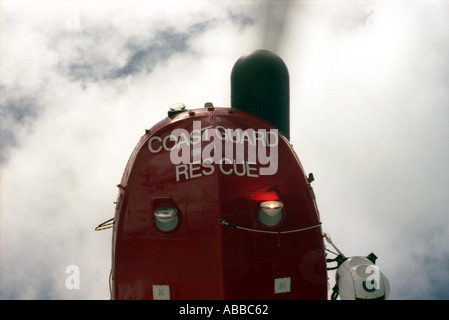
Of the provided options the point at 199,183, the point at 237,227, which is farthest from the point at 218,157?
the point at 237,227

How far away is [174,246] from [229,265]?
2.83ft

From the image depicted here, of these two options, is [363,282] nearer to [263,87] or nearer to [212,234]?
[212,234]

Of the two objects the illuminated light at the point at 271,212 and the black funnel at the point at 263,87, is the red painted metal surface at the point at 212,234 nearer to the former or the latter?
the illuminated light at the point at 271,212

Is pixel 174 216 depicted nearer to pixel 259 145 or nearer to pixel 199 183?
pixel 199 183

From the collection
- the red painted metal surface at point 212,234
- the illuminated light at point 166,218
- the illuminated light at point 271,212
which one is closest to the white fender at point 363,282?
the red painted metal surface at point 212,234

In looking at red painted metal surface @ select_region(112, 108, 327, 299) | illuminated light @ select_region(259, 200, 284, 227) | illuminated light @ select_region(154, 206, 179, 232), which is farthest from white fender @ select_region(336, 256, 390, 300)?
illuminated light @ select_region(154, 206, 179, 232)

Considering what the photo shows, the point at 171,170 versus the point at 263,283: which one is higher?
the point at 171,170

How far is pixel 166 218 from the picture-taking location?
638 centimetres

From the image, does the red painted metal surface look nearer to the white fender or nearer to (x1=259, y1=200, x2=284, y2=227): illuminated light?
(x1=259, y1=200, x2=284, y2=227): illuminated light

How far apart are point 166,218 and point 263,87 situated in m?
3.39

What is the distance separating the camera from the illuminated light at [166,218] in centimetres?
638

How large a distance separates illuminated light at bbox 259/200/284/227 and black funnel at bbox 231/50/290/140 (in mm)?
2387

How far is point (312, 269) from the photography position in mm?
6824

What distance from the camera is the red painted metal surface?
6.30 m
